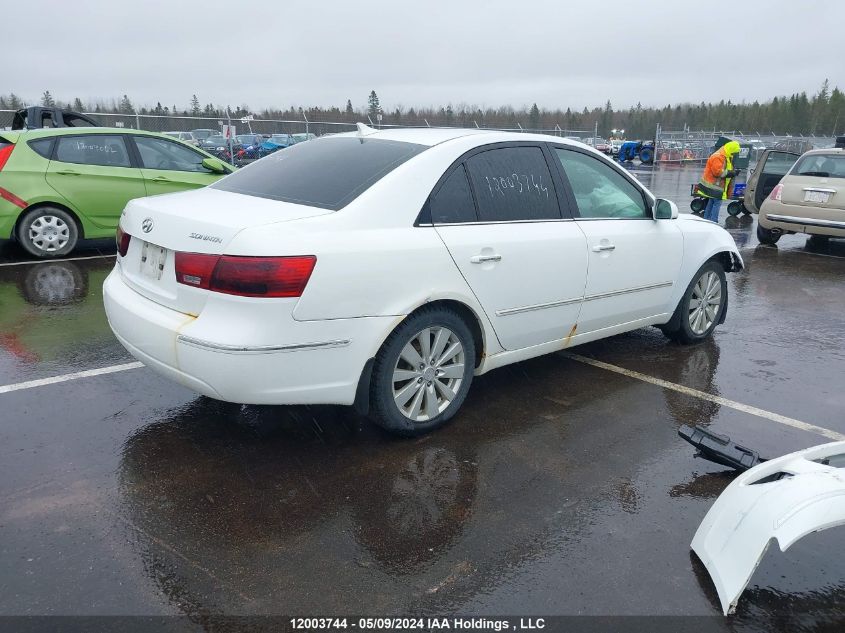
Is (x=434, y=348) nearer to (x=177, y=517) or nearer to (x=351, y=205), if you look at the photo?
(x=351, y=205)

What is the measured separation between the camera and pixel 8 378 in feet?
14.9

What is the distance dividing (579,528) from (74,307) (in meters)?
5.19

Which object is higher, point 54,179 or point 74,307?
point 54,179

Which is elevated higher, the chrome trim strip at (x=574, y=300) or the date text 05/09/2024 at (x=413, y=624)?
the chrome trim strip at (x=574, y=300)

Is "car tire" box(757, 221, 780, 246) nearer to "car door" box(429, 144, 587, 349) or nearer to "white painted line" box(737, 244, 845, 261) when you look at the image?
"white painted line" box(737, 244, 845, 261)

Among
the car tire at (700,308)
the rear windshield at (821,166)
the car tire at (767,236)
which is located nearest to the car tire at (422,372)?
the car tire at (700,308)

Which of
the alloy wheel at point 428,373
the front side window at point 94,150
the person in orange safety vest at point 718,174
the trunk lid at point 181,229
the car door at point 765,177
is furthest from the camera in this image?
the car door at point 765,177

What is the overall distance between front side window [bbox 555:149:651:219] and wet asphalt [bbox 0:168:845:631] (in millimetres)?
1170

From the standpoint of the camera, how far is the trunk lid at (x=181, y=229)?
10.7ft

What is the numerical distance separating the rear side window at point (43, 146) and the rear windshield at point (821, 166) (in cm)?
1078

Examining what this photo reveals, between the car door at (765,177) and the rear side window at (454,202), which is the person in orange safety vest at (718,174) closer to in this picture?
the car door at (765,177)

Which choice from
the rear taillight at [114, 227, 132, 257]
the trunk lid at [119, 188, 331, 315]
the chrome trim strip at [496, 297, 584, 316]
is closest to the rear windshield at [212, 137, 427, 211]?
the trunk lid at [119, 188, 331, 315]

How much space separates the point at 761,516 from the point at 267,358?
2.14 meters

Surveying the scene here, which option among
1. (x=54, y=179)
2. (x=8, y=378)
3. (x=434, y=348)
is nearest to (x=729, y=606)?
(x=434, y=348)
